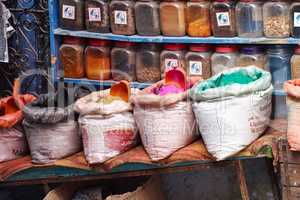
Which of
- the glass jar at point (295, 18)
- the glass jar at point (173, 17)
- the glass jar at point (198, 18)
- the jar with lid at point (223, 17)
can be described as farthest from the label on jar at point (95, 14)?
the glass jar at point (295, 18)

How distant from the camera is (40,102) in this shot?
11.8 ft

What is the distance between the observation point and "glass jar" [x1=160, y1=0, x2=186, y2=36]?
3.92 m

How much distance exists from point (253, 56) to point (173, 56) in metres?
0.48

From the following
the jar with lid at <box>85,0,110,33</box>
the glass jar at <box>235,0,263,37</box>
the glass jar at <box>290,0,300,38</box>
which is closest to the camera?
the glass jar at <box>290,0,300,38</box>

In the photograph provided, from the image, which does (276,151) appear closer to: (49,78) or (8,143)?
(8,143)

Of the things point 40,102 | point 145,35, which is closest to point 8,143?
point 40,102

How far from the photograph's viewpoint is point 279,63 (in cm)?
386

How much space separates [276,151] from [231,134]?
0.23m

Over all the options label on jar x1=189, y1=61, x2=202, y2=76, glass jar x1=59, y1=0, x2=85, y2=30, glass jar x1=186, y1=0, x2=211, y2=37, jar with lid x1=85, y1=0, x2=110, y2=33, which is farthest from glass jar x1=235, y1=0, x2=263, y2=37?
glass jar x1=59, y1=0, x2=85, y2=30

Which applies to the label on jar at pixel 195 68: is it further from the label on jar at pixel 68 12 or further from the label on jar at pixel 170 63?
the label on jar at pixel 68 12

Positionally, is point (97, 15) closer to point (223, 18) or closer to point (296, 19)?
point (223, 18)

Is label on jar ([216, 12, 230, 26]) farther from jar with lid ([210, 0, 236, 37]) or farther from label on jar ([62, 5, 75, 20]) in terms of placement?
label on jar ([62, 5, 75, 20])

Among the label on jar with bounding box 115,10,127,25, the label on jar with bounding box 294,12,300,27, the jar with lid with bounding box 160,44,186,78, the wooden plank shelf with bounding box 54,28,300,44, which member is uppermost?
the label on jar with bounding box 115,10,127,25

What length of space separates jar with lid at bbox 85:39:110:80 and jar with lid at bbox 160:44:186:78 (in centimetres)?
39
